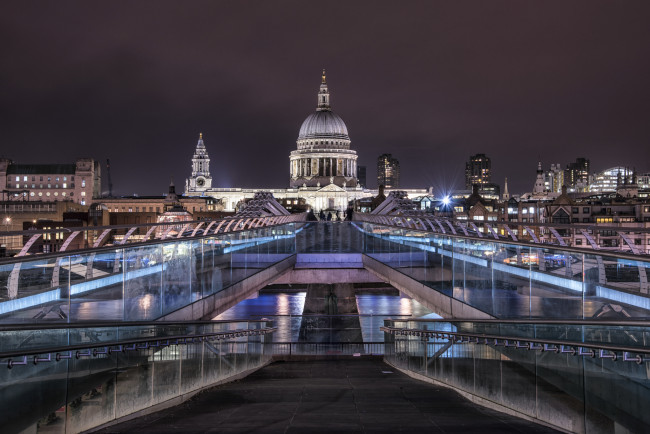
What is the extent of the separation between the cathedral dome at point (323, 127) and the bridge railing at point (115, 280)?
175 meters

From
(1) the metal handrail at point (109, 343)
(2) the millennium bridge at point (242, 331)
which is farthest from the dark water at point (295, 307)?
(1) the metal handrail at point (109, 343)

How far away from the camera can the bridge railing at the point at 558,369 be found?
602 centimetres

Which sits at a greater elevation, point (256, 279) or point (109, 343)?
point (256, 279)

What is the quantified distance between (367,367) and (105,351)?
9349 mm

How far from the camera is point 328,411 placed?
Answer: 8391 mm

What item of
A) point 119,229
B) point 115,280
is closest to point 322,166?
point 119,229

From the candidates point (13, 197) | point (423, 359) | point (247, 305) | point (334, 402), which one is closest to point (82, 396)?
point (334, 402)

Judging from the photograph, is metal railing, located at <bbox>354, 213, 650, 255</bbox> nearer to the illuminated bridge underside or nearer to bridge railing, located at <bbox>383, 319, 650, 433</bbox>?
the illuminated bridge underside

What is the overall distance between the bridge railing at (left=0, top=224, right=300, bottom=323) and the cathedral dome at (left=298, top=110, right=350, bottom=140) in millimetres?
174673

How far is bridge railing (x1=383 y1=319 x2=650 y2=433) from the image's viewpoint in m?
6.02

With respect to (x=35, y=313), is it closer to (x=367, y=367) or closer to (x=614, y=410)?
(x=614, y=410)

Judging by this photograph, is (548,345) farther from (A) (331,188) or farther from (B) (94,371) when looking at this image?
(A) (331,188)

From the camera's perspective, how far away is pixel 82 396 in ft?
22.7

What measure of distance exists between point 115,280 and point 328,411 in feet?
10.4
